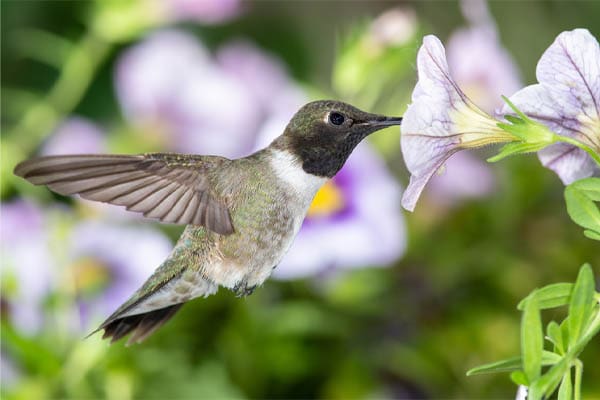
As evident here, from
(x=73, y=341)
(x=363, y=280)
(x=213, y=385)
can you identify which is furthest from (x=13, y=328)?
(x=363, y=280)

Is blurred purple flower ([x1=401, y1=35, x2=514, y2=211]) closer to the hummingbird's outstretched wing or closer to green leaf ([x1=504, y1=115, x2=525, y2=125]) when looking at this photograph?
green leaf ([x1=504, y1=115, x2=525, y2=125])

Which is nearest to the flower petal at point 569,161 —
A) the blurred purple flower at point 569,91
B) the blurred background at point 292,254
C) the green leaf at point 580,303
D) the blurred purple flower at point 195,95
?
the blurred purple flower at point 569,91

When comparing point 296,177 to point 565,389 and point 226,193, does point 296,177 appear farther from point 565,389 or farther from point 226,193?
point 565,389

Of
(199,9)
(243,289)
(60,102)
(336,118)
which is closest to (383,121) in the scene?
(336,118)

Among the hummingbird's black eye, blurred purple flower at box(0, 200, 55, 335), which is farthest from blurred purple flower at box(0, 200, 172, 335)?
the hummingbird's black eye

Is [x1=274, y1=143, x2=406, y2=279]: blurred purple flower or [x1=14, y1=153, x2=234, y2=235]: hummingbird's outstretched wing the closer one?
[x1=14, y1=153, x2=234, y2=235]: hummingbird's outstretched wing

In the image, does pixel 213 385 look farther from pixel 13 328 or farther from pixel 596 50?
pixel 596 50

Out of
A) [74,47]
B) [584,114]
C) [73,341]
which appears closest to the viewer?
[584,114]
